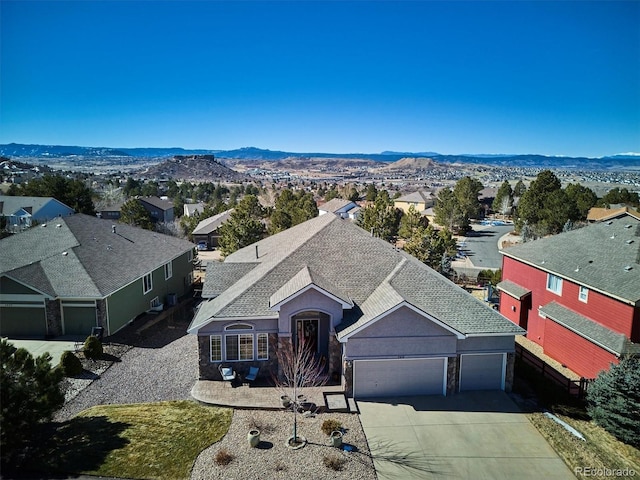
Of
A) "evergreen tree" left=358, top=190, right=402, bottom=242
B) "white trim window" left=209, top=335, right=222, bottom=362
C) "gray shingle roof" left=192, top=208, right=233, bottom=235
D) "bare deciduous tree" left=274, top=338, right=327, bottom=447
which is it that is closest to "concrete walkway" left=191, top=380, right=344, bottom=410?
"bare deciduous tree" left=274, top=338, right=327, bottom=447

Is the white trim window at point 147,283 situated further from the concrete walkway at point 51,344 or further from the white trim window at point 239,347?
the white trim window at point 239,347

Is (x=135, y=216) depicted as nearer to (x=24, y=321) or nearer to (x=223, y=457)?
(x=24, y=321)

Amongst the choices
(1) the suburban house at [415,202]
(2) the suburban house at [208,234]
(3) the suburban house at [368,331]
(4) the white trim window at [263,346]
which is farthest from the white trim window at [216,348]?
(1) the suburban house at [415,202]

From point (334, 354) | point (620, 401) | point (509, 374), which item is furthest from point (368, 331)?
point (620, 401)

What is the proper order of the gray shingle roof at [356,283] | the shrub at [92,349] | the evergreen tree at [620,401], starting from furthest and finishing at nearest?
the shrub at [92,349] < the gray shingle roof at [356,283] < the evergreen tree at [620,401]

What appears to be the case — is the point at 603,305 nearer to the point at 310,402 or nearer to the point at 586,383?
the point at 586,383

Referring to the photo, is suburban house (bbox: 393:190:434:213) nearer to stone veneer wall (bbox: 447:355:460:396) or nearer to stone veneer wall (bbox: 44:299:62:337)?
stone veneer wall (bbox: 447:355:460:396)

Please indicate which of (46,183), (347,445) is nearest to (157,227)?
(46,183)
